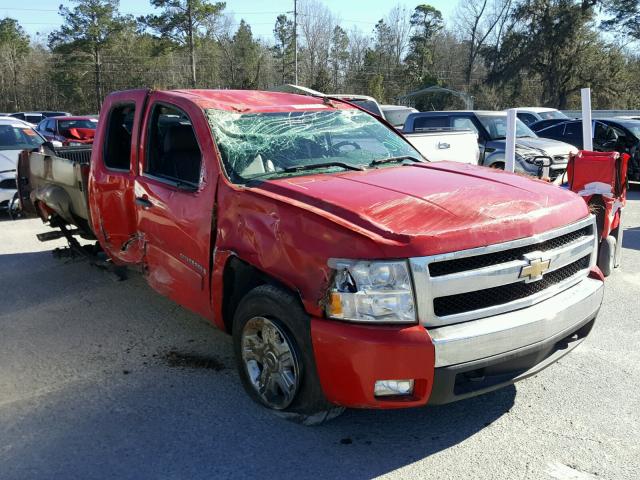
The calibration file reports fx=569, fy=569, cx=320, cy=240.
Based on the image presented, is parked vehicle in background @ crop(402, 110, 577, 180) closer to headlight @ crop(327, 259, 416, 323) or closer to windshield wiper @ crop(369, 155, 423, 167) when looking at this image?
windshield wiper @ crop(369, 155, 423, 167)

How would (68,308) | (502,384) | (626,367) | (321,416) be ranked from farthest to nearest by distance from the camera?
(68,308) → (626,367) → (321,416) → (502,384)

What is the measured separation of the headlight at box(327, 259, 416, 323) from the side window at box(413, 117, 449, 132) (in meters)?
10.4

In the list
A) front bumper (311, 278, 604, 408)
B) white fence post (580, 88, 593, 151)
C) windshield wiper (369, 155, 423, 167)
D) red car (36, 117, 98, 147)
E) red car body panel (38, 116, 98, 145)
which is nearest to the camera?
front bumper (311, 278, 604, 408)

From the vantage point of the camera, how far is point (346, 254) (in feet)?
9.10

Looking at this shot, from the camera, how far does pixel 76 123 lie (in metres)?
19.8

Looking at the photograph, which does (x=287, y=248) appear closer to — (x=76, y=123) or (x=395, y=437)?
(x=395, y=437)

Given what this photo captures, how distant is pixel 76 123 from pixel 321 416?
19.3 m

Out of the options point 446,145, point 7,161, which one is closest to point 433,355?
point 446,145

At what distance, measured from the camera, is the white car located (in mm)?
9805

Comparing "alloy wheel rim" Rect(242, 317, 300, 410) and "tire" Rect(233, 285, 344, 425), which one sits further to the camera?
"alloy wheel rim" Rect(242, 317, 300, 410)

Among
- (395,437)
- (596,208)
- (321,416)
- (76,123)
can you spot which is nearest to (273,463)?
(321,416)

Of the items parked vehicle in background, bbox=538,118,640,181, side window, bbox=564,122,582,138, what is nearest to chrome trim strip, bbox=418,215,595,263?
parked vehicle in background, bbox=538,118,640,181

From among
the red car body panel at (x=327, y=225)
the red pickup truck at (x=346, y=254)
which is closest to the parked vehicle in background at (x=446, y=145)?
the red pickup truck at (x=346, y=254)

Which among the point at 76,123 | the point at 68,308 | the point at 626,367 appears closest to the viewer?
A: the point at 626,367
